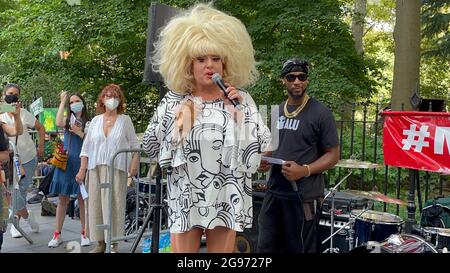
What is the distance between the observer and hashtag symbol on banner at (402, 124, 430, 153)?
456 centimetres

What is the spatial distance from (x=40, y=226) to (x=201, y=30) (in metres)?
5.24

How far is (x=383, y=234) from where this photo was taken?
13.0 ft

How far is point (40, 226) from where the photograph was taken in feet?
21.6

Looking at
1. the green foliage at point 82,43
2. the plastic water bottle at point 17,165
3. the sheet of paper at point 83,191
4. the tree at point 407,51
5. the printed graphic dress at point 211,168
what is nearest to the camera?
the printed graphic dress at point 211,168

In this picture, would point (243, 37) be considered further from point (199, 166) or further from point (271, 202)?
point (271, 202)

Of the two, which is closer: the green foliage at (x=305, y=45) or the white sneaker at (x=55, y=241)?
the white sneaker at (x=55, y=241)

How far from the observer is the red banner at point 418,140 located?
4438mm

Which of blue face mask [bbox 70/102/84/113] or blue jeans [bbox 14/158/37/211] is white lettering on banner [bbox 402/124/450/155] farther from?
blue jeans [bbox 14/158/37/211]

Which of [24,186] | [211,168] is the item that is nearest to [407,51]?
[24,186]

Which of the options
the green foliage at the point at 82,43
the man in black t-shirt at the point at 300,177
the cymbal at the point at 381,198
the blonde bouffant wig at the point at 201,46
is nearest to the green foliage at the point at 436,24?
the green foliage at the point at 82,43

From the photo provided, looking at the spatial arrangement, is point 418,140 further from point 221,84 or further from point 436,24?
point 436,24

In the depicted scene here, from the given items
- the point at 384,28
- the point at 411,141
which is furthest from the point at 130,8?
the point at 384,28

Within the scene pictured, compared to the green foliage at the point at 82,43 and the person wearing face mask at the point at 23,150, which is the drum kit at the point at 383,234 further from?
the green foliage at the point at 82,43

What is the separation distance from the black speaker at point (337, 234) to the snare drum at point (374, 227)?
0.39 metres
